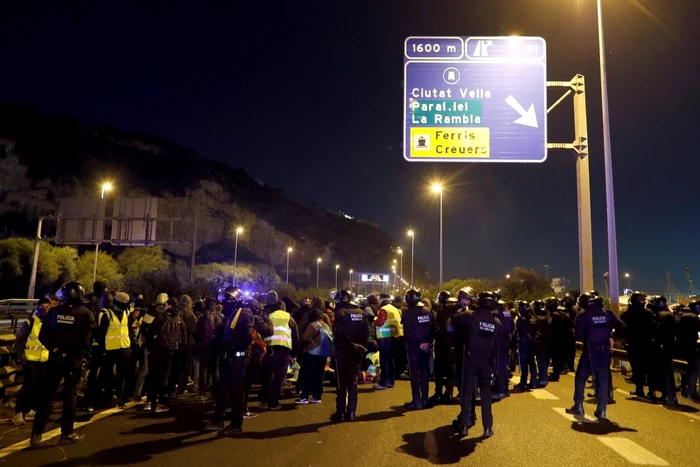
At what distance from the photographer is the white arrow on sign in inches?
554

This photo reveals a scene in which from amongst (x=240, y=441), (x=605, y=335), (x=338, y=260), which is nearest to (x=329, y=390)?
(x=240, y=441)

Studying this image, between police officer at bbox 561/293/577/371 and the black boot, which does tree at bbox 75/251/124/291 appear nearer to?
police officer at bbox 561/293/577/371

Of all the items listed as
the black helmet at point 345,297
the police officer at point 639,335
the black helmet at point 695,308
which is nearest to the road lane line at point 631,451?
the police officer at point 639,335

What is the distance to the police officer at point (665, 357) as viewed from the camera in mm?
9812

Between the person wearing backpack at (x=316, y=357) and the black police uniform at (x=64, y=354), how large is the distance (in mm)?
3781

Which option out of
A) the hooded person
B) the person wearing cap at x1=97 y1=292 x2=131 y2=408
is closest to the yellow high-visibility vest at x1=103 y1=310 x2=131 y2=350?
the person wearing cap at x1=97 y1=292 x2=131 y2=408

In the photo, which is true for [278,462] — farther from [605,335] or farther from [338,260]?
[338,260]

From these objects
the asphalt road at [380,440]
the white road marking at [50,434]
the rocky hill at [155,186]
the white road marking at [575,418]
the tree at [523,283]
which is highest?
the rocky hill at [155,186]

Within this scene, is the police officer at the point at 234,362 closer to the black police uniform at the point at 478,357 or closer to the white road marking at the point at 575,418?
the black police uniform at the point at 478,357

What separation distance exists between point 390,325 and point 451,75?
651cm

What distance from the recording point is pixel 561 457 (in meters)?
6.22

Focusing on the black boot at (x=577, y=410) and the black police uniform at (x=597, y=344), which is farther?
the black boot at (x=577, y=410)

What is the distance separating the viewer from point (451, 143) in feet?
46.0

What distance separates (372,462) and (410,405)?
3.34 meters
